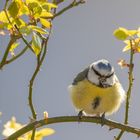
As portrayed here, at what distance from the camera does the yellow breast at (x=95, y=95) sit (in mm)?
2734

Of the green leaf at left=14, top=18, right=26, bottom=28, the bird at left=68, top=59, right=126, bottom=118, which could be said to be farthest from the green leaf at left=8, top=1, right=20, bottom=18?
the bird at left=68, top=59, right=126, bottom=118

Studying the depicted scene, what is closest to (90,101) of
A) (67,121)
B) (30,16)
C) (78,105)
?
(78,105)

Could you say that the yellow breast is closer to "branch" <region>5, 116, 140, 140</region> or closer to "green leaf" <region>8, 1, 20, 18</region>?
"branch" <region>5, 116, 140, 140</region>

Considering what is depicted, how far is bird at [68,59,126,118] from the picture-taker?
2.74 m

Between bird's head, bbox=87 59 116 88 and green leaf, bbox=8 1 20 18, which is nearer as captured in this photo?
green leaf, bbox=8 1 20 18

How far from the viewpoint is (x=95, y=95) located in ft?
8.98

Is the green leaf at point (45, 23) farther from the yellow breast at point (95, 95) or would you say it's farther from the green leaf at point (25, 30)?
the yellow breast at point (95, 95)

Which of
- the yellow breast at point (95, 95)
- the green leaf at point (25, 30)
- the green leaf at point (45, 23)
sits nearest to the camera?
the green leaf at point (25, 30)

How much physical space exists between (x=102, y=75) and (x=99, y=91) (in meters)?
0.13

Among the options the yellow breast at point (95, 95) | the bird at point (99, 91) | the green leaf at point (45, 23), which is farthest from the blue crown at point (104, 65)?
the green leaf at point (45, 23)

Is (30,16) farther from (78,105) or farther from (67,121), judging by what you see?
(78,105)

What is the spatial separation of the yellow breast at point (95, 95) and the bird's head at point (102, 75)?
3 cm

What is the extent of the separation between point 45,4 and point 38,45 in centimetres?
22

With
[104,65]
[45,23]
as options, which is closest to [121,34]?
[45,23]
